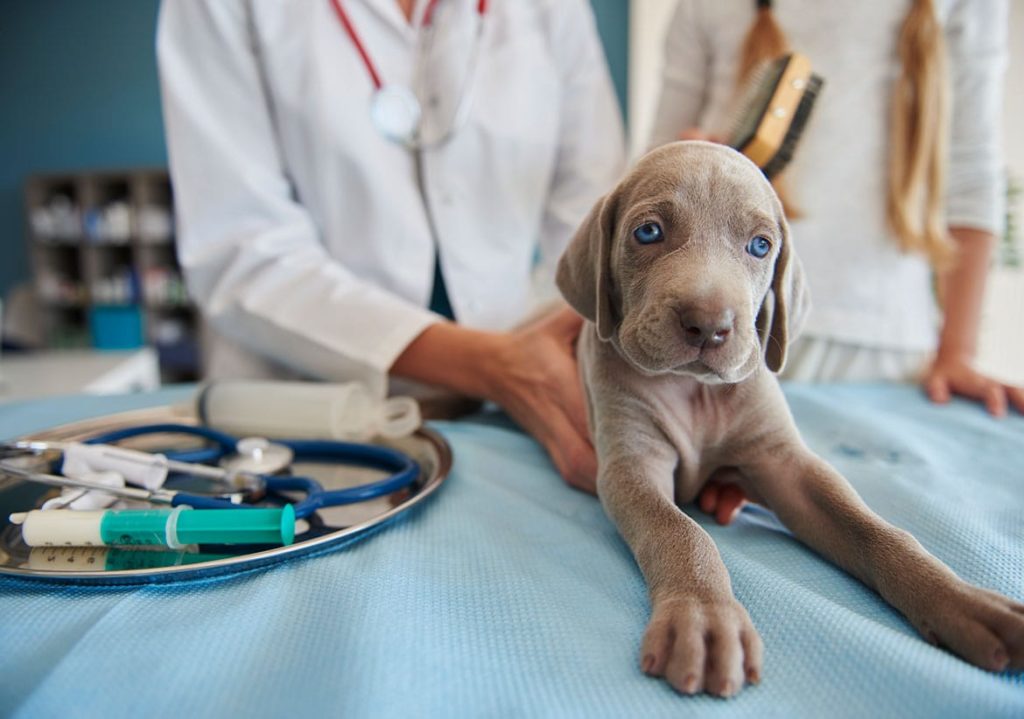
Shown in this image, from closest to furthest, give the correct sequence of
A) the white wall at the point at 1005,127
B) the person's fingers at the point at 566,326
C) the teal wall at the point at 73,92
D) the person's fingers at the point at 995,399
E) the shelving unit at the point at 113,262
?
the person's fingers at the point at 566,326, the person's fingers at the point at 995,399, the white wall at the point at 1005,127, the shelving unit at the point at 113,262, the teal wall at the point at 73,92

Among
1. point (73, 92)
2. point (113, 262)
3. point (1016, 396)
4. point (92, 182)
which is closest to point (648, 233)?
point (1016, 396)

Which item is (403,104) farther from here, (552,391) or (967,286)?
(967,286)

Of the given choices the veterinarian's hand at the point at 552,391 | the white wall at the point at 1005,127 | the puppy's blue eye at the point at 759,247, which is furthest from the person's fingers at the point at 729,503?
the white wall at the point at 1005,127

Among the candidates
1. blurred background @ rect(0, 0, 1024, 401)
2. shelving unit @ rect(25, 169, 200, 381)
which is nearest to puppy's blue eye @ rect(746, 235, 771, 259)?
blurred background @ rect(0, 0, 1024, 401)

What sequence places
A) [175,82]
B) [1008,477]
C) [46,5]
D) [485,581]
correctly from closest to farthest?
[485,581]
[1008,477]
[175,82]
[46,5]

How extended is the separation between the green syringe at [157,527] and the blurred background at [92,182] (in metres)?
4.02

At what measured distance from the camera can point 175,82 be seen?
109 centimetres

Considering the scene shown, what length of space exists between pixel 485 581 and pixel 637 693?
6.3 inches

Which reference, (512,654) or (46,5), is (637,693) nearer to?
(512,654)

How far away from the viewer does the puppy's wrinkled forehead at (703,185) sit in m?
0.54

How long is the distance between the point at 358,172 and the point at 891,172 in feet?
3.00

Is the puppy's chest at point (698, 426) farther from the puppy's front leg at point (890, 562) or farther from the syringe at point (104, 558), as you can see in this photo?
the syringe at point (104, 558)

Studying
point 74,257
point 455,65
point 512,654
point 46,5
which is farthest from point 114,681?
point 46,5

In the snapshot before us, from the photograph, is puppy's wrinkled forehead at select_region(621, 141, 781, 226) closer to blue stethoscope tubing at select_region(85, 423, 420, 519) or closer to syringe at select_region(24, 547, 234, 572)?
blue stethoscope tubing at select_region(85, 423, 420, 519)
